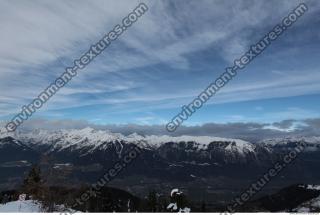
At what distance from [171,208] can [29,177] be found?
928 inches

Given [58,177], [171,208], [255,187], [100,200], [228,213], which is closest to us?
[228,213]

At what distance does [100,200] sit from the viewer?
446 ft

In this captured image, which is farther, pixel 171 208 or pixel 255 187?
pixel 171 208

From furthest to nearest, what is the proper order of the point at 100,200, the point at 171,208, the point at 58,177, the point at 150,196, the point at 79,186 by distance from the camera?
the point at 100,200 → the point at 150,196 → the point at 79,186 → the point at 171,208 → the point at 58,177

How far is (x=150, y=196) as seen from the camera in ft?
342

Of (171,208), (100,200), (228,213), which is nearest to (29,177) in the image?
(171,208)

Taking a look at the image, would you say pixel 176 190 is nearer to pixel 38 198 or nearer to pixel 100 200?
pixel 38 198

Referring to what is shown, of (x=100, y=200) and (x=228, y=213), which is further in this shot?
(x=100, y=200)

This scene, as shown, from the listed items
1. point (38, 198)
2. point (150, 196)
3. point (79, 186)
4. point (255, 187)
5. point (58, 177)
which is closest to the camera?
point (58, 177)

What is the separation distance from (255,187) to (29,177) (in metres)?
32.6

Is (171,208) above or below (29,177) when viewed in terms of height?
below

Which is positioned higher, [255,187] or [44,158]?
[44,158]

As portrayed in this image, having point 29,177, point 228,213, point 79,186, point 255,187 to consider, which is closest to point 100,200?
point 29,177

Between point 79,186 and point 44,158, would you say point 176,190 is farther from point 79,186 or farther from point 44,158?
point 44,158
